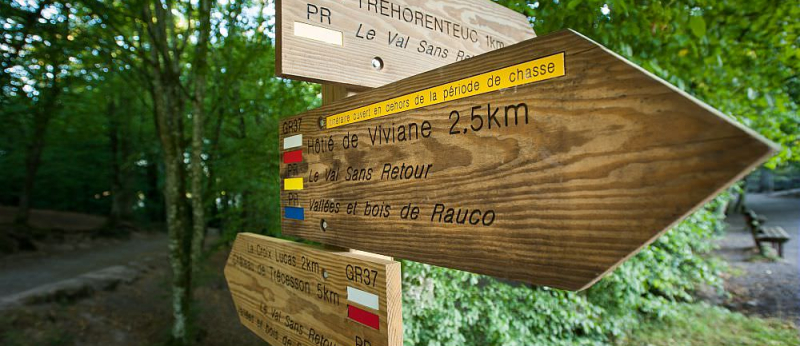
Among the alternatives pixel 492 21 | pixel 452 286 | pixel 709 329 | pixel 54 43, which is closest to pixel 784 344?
pixel 709 329

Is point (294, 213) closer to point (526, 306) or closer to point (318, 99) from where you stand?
point (526, 306)

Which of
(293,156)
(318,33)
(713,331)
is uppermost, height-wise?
(318,33)

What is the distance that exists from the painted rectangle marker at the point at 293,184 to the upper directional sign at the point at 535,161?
281 mm

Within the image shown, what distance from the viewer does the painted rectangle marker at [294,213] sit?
145 cm

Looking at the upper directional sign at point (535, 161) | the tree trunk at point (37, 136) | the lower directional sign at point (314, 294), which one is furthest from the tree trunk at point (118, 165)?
the upper directional sign at point (535, 161)

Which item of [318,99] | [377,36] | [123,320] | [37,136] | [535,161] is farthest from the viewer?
[37,136]

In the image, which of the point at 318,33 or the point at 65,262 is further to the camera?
the point at 65,262

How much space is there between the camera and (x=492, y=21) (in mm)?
1699

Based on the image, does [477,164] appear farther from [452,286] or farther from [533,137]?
[452,286]

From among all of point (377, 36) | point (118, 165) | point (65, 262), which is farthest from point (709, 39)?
point (118, 165)

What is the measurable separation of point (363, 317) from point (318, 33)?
2.84 feet

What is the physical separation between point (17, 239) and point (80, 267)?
2.63 metres

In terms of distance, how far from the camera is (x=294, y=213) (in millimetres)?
1500

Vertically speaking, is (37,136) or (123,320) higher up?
(37,136)
